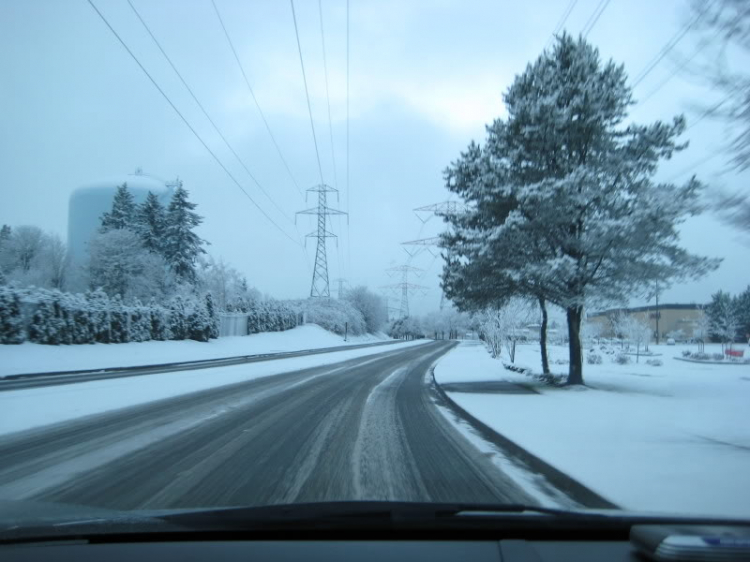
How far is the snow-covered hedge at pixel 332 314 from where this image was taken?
80.9 m

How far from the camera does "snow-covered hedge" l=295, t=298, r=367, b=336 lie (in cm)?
8088

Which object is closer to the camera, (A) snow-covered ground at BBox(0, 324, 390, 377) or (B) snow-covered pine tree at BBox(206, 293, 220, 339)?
(A) snow-covered ground at BBox(0, 324, 390, 377)

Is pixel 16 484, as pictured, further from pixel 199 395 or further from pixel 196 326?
pixel 196 326

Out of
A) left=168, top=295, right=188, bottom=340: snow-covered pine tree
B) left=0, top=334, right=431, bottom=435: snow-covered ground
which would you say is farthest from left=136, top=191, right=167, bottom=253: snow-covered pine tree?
left=0, top=334, right=431, bottom=435: snow-covered ground

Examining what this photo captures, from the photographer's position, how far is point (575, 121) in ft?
47.5

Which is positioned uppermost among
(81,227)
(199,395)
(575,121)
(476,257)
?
(81,227)

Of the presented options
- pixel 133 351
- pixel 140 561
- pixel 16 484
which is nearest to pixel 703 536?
pixel 140 561

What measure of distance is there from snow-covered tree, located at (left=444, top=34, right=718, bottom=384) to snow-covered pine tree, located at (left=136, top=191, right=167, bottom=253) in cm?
4386

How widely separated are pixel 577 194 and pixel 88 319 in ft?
93.4

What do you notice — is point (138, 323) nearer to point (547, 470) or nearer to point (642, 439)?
point (642, 439)

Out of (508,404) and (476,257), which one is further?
(476,257)

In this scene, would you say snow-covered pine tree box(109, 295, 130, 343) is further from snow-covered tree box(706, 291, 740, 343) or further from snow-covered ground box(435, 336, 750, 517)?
snow-covered tree box(706, 291, 740, 343)

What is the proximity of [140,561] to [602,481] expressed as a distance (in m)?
4.44

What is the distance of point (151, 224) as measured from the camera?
53.4 m
